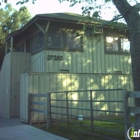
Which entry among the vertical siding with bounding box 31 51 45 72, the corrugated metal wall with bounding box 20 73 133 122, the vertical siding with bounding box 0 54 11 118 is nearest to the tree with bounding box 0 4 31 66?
the vertical siding with bounding box 0 54 11 118

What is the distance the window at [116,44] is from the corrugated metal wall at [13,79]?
18.2ft

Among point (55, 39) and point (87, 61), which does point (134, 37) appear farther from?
point (87, 61)

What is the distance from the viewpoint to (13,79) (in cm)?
Answer: 1842

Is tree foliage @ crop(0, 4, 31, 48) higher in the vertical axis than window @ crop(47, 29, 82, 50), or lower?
higher

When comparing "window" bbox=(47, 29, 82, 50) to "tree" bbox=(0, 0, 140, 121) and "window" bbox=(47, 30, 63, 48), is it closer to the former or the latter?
"window" bbox=(47, 30, 63, 48)

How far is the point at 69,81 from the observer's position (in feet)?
50.0

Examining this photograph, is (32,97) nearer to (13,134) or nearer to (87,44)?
(13,134)

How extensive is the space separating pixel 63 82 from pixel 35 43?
4.66 meters

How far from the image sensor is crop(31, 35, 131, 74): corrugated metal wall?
54.3 ft

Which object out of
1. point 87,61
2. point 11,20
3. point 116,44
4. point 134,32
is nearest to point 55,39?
point 87,61

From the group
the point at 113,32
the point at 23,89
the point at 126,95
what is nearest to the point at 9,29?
the point at 113,32

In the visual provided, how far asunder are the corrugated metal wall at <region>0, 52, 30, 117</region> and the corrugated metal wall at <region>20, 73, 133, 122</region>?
121 inches

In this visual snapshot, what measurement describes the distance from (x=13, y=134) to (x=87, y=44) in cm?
907

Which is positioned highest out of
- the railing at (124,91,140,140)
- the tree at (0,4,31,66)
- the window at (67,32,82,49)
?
the tree at (0,4,31,66)
